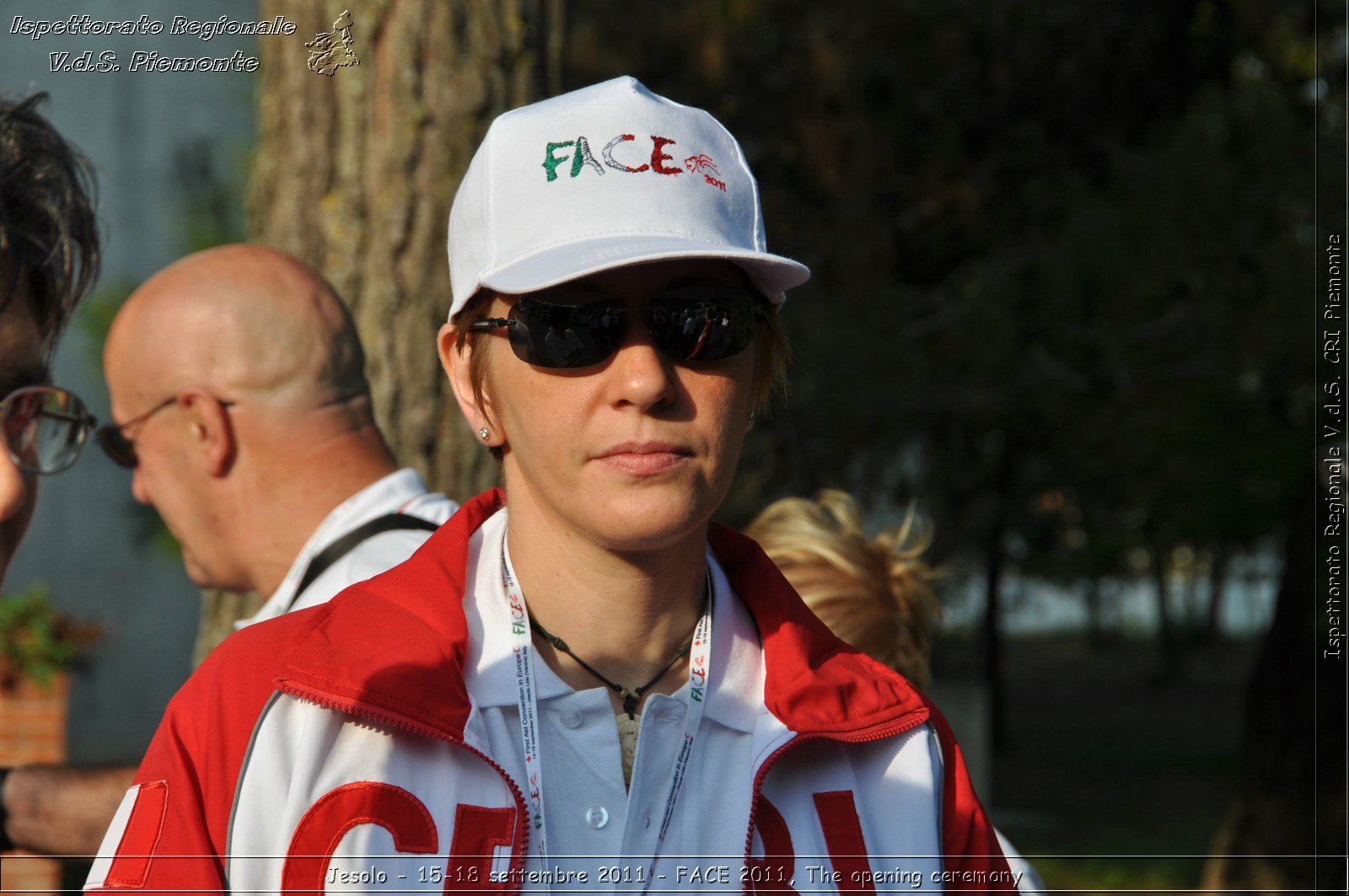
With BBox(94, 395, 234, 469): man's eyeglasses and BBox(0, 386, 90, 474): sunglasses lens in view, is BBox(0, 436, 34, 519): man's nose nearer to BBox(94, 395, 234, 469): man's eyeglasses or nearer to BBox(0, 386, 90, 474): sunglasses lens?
BBox(0, 386, 90, 474): sunglasses lens

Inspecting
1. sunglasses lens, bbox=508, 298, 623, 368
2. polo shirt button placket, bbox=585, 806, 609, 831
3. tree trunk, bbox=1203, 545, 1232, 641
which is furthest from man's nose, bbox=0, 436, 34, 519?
tree trunk, bbox=1203, 545, 1232, 641

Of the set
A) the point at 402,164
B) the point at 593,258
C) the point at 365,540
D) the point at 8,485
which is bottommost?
the point at 365,540

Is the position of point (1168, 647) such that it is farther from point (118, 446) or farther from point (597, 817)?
point (597, 817)

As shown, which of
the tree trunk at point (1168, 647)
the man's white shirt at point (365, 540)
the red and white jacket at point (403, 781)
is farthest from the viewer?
the tree trunk at point (1168, 647)

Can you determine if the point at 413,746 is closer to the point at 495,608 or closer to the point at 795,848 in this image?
the point at 495,608

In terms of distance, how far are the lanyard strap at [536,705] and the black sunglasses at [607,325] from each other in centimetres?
30

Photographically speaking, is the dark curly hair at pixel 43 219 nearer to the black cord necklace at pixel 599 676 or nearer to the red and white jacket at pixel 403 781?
the red and white jacket at pixel 403 781

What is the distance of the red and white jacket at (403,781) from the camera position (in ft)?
4.57

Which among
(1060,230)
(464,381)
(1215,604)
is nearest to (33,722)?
(464,381)

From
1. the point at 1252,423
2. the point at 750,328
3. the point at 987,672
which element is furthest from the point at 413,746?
the point at 987,672

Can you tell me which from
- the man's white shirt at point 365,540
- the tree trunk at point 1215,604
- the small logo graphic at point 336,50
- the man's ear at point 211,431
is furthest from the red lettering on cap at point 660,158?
the tree trunk at point 1215,604

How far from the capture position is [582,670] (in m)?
1.62

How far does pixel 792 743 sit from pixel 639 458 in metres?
0.39

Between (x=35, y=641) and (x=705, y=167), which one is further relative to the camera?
(x=35, y=641)
